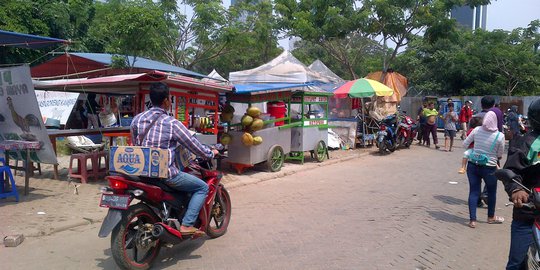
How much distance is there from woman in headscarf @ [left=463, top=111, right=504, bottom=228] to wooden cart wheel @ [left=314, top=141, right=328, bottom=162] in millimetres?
5642

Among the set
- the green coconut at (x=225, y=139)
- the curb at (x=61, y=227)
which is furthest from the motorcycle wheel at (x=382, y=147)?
the curb at (x=61, y=227)

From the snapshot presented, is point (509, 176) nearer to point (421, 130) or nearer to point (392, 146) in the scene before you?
point (392, 146)

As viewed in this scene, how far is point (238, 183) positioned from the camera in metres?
8.78

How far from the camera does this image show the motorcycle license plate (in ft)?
13.2

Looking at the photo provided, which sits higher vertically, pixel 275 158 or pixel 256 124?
pixel 256 124

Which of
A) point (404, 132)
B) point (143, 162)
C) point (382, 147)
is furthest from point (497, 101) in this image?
point (143, 162)

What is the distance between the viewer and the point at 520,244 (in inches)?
125

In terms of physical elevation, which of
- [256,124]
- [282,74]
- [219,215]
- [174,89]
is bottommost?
[219,215]

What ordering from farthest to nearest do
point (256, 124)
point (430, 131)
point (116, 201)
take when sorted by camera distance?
point (430, 131), point (256, 124), point (116, 201)

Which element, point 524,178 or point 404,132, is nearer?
point 524,178

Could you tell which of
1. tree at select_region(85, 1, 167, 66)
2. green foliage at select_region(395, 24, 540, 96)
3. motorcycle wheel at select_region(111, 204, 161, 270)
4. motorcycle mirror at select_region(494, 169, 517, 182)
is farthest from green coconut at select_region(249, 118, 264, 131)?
green foliage at select_region(395, 24, 540, 96)

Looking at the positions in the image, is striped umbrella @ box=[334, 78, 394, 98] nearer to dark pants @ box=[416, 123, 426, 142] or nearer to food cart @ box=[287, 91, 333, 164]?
food cart @ box=[287, 91, 333, 164]

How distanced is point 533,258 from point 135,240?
10.8 ft

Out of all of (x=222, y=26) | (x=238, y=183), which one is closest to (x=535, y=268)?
(x=238, y=183)
